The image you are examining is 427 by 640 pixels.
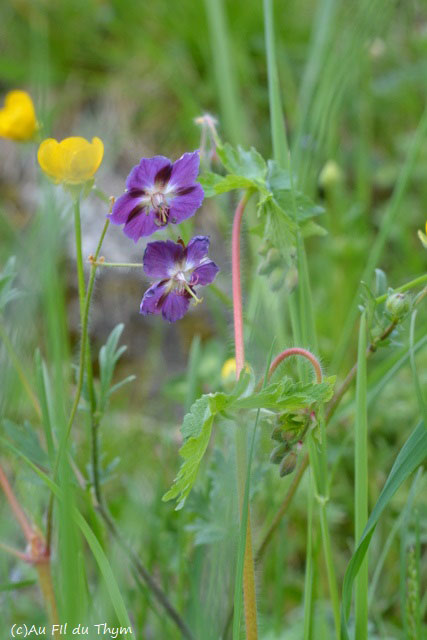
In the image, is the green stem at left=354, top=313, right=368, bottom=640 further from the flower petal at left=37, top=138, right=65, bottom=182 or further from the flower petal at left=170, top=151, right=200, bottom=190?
the flower petal at left=37, top=138, right=65, bottom=182

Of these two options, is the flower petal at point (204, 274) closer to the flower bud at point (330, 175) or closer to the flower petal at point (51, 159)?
the flower petal at point (51, 159)

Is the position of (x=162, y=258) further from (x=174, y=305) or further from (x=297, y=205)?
(x=297, y=205)

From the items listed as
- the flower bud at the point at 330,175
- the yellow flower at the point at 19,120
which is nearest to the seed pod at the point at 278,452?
the yellow flower at the point at 19,120

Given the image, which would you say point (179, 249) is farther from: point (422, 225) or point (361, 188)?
point (422, 225)

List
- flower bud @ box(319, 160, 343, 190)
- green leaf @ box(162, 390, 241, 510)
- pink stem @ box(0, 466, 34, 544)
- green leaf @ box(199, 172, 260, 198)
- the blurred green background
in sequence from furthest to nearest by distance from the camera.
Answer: flower bud @ box(319, 160, 343, 190), the blurred green background, pink stem @ box(0, 466, 34, 544), green leaf @ box(199, 172, 260, 198), green leaf @ box(162, 390, 241, 510)

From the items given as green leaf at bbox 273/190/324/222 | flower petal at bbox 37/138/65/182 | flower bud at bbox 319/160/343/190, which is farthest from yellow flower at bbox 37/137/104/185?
flower bud at bbox 319/160/343/190

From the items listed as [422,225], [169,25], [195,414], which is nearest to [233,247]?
[195,414]
